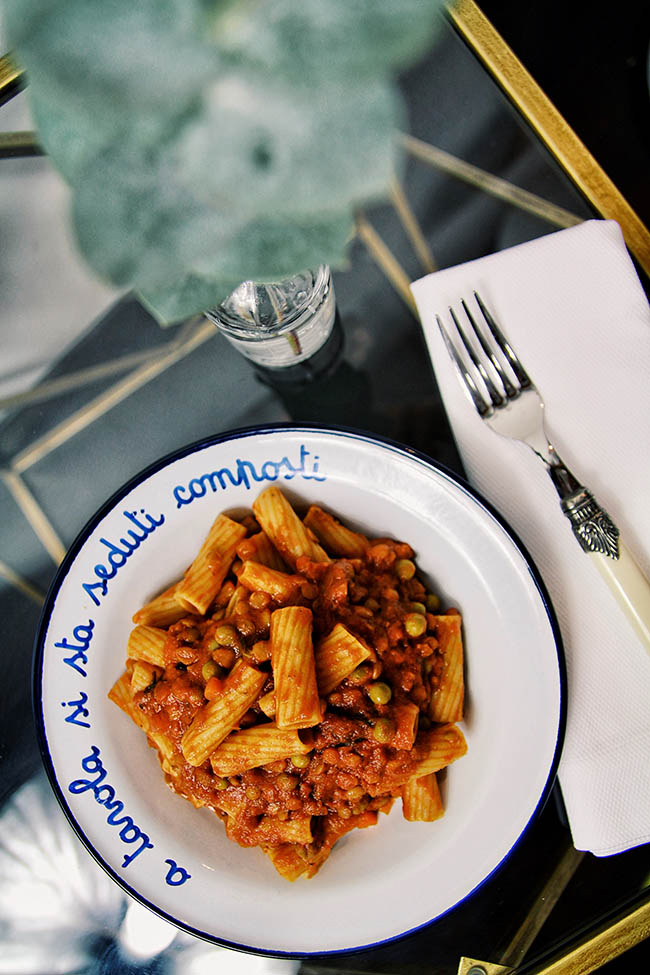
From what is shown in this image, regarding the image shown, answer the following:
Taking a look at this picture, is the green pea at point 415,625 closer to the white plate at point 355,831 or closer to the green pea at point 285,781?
the white plate at point 355,831

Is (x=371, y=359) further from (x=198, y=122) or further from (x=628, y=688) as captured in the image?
(x=198, y=122)

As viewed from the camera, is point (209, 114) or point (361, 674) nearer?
point (209, 114)

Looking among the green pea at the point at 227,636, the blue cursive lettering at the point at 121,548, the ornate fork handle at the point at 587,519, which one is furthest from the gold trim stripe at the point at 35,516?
the ornate fork handle at the point at 587,519

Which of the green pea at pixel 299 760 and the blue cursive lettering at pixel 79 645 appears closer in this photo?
the green pea at pixel 299 760

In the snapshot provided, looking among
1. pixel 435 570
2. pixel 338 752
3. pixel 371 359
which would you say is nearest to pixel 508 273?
pixel 371 359

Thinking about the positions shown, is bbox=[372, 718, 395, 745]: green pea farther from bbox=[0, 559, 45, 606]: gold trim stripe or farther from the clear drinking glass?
bbox=[0, 559, 45, 606]: gold trim stripe

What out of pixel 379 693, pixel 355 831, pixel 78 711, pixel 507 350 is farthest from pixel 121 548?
pixel 507 350

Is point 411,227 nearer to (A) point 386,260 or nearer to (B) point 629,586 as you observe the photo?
(A) point 386,260
